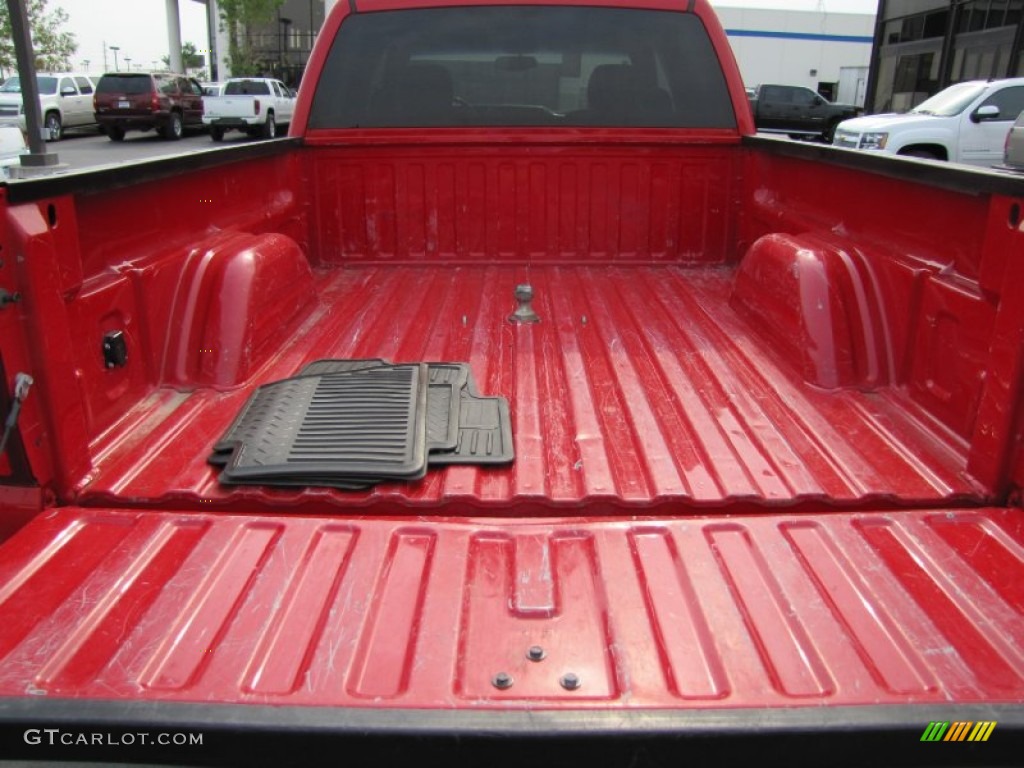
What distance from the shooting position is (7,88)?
2575cm

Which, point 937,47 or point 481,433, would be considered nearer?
point 481,433

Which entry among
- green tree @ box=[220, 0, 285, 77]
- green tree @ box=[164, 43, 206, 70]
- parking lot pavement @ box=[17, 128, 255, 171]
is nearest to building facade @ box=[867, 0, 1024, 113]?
parking lot pavement @ box=[17, 128, 255, 171]

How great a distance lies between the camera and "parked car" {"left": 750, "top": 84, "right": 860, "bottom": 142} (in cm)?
2873

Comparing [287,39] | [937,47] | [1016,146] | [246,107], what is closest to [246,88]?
[246,107]

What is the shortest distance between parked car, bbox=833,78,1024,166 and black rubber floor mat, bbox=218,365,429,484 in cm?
1331

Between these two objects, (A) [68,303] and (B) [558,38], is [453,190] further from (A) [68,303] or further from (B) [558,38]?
(A) [68,303]

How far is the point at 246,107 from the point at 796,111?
17.7 m

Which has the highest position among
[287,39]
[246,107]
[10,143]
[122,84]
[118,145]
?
[287,39]

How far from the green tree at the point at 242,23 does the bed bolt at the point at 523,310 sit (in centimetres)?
4462

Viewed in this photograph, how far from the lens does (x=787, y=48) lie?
47656 millimetres

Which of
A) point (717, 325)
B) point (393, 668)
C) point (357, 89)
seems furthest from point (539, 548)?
point (357, 89)

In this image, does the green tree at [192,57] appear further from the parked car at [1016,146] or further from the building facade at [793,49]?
the parked car at [1016,146]

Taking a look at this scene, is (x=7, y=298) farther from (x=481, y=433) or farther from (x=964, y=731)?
(x=964, y=731)

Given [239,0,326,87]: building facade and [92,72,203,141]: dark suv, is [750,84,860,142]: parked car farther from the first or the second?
[239,0,326,87]: building facade
